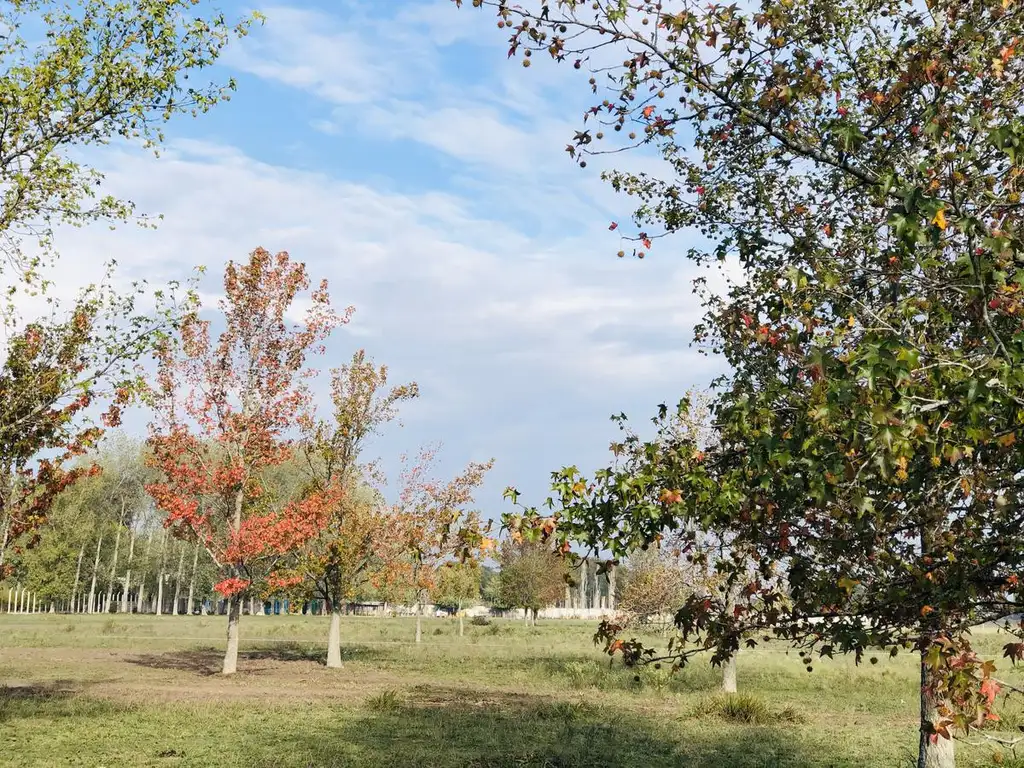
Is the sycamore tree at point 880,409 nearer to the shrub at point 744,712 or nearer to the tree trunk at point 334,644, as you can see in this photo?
the shrub at point 744,712

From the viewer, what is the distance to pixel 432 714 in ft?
62.4

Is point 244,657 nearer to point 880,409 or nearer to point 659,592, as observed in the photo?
point 659,592

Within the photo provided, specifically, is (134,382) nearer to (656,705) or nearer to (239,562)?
(239,562)

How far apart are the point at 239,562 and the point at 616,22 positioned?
2310cm

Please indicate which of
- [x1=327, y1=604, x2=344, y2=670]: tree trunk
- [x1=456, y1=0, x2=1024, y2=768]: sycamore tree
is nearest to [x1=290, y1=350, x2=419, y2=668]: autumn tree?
[x1=327, y1=604, x2=344, y2=670]: tree trunk

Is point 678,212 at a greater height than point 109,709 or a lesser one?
greater

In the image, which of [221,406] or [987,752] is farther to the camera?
[221,406]

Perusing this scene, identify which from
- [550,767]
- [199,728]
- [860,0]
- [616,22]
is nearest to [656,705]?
[550,767]

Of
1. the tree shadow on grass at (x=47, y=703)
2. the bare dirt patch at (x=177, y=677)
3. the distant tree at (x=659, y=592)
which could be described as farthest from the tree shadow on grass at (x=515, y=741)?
the distant tree at (x=659, y=592)

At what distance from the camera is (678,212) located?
356 inches

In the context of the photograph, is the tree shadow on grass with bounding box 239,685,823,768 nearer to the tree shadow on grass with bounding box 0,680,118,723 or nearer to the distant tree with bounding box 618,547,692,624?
the tree shadow on grass with bounding box 0,680,118,723

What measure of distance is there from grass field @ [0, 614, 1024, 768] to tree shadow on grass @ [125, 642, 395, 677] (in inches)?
7.3

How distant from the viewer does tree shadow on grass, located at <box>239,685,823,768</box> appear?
13.6 metres

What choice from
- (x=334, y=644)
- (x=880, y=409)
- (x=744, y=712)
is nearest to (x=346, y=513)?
(x=334, y=644)
